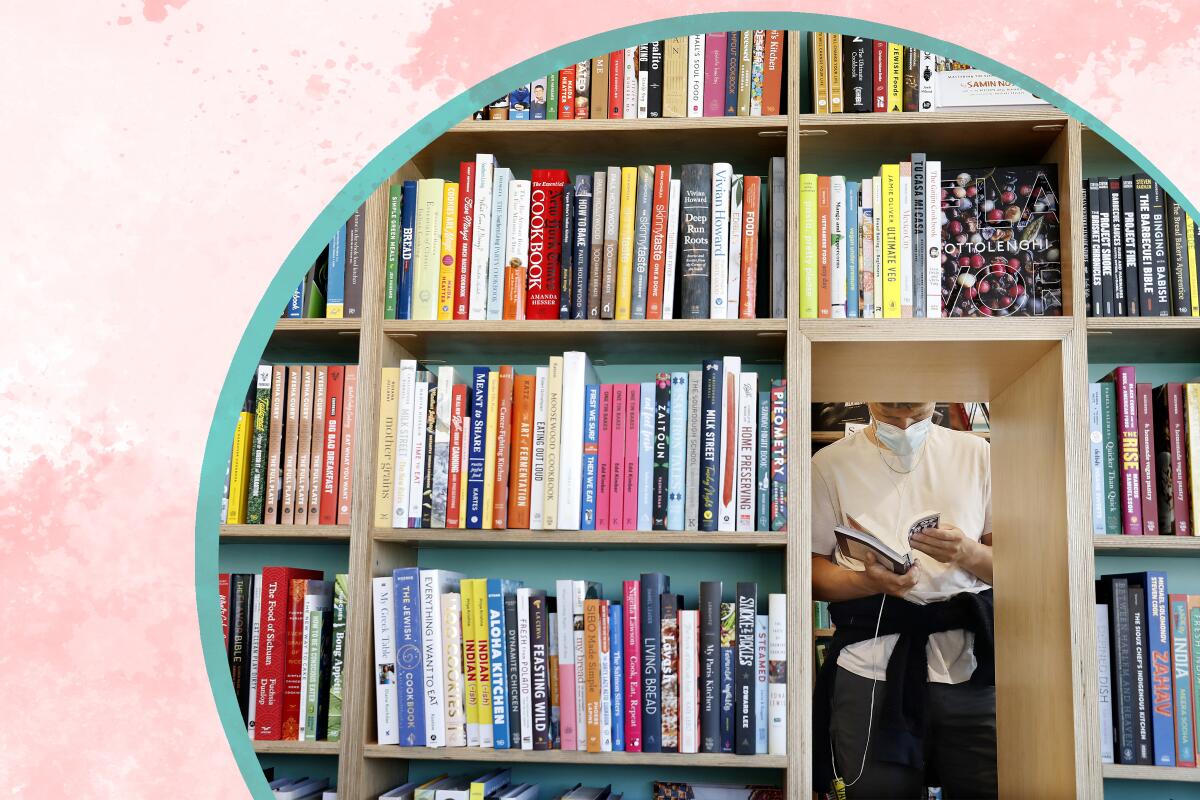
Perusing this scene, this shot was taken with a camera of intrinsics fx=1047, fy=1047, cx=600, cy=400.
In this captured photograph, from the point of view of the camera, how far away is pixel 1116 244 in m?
1.79

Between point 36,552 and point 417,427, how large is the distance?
121 cm

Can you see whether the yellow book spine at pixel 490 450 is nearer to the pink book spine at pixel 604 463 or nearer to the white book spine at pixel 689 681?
the pink book spine at pixel 604 463

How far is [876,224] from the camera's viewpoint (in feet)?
6.05

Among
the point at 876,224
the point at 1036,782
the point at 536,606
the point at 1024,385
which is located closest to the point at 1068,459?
the point at 1024,385

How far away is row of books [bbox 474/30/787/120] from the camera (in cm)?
189

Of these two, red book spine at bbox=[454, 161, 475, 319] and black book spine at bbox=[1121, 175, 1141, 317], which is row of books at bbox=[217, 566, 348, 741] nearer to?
red book spine at bbox=[454, 161, 475, 319]

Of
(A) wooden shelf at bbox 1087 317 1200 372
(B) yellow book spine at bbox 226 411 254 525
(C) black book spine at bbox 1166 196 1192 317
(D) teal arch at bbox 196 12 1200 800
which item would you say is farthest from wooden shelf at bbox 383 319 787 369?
(D) teal arch at bbox 196 12 1200 800

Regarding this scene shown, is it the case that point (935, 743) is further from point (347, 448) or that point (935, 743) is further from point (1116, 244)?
point (347, 448)

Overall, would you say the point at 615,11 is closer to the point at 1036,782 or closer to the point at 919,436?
the point at 1036,782

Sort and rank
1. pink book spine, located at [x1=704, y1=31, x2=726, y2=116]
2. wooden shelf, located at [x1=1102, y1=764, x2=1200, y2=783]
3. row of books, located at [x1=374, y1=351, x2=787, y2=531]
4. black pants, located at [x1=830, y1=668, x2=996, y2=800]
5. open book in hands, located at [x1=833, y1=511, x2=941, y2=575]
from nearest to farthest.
→ wooden shelf, located at [x1=1102, y1=764, x2=1200, y2=783], row of books, located at [x1=374, y1=351, x2=787, y2=531], pink book spine, located at [x1=704, y1=31, x2=726, y2=116], black pants, located at [x1=830, y1=668, x2=996, y2=800], open book in hands, located at [x1=833, y1=511, x2=941, y2=575]

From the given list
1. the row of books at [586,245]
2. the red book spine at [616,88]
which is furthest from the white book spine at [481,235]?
the red book spine at [616,88]

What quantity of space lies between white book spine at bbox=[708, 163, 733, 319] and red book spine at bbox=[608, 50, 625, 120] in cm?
21

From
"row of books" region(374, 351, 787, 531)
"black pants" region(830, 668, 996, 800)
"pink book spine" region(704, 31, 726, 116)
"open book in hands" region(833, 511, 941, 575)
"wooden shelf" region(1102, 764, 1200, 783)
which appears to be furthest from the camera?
"open book in hands" region(833, 511, 941, 575)

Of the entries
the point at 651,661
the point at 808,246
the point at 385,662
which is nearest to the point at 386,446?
Answer: the point at 385,662
